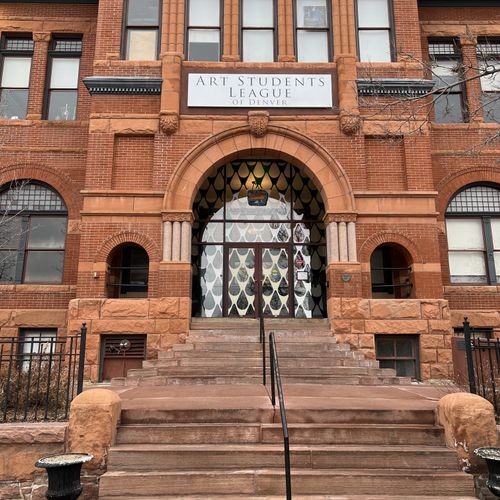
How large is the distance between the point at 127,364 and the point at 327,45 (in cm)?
1063

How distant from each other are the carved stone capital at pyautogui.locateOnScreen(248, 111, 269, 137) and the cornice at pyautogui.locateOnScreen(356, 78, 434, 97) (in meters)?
2.75

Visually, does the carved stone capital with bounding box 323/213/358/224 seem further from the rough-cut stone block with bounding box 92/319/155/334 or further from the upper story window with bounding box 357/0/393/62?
the rough-cut stone block with bounding box 92/319/155/334

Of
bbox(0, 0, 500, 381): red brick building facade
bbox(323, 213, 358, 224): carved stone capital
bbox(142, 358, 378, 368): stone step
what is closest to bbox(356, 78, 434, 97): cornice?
bbox(0, 0, 500, 381): red brick building facade

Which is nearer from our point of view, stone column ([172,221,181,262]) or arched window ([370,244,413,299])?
stone column ([172,221,181,262])

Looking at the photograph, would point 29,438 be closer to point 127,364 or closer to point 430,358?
point 127,364

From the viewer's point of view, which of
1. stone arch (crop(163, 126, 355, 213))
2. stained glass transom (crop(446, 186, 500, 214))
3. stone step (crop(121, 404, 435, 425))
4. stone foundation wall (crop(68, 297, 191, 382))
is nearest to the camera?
stone step (crop(121, 404, 435, 425))

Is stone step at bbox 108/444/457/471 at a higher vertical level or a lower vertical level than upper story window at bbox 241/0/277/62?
lower

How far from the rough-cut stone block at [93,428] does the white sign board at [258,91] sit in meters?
9.34

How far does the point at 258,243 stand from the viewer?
14320mm

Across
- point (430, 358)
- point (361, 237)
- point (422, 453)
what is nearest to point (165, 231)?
point (361, 237)

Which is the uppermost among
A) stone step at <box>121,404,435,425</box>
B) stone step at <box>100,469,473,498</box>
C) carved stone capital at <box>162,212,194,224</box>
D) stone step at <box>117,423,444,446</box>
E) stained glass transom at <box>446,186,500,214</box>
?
stained glass transom at <box>446,186,500,214</box>

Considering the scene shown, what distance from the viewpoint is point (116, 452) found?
5973 millimetres

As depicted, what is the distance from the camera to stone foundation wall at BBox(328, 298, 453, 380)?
12086 millimetres

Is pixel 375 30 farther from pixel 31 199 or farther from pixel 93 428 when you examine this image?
pixel 93 428
